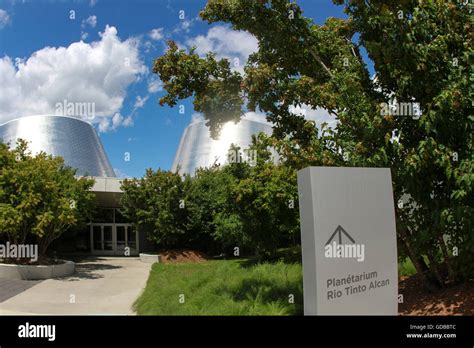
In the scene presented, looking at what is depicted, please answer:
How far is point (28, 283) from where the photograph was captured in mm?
11758

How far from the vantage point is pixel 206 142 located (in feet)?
150

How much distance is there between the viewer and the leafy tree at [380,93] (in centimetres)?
543

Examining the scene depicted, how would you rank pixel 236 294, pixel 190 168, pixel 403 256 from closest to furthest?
1. pixel 403 256
2. pixel 236 294
3. pixel 190 168

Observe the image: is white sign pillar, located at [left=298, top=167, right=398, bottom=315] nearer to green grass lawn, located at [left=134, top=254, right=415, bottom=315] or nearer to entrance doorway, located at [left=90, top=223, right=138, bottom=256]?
green grass lawn, located at [left=134, top=254, right=415, bottom=315]

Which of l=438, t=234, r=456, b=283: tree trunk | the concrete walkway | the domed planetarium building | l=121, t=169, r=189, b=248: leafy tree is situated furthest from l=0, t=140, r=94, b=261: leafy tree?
the domed planetarium building

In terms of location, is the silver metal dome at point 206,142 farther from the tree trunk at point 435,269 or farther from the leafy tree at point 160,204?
the tree trunk at point 435,269

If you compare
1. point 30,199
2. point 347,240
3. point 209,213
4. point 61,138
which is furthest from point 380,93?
point 61,138

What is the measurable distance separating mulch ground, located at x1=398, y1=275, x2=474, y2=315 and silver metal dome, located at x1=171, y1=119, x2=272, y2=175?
124ft

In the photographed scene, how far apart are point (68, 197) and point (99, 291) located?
492 cm

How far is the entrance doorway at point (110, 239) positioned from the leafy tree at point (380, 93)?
58.1 feet

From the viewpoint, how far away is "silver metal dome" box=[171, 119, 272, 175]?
45.0m

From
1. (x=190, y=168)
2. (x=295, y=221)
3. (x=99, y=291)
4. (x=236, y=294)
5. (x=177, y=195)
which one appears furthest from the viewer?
(x=190, y=168)
